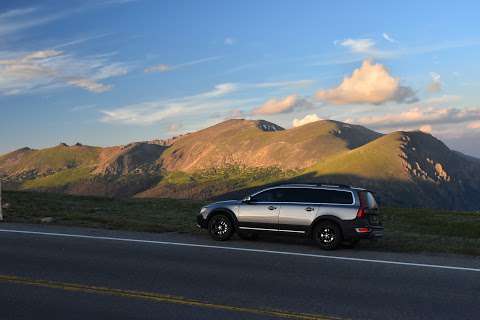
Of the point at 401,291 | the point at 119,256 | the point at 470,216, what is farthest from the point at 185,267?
the point at 470,216

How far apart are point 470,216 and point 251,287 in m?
23.3

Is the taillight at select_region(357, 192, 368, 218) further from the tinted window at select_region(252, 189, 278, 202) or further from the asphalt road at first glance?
the tinted window at select_region(252, 189, 278, 202)

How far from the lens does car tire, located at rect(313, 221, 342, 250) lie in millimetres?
14531

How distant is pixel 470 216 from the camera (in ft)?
97.1

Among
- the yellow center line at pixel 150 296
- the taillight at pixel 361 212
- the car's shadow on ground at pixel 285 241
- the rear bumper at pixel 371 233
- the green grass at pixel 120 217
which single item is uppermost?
the taillight at pixel 361 212

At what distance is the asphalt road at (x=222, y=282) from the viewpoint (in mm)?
8352

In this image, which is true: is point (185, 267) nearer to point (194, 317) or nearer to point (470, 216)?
point (194, 317)

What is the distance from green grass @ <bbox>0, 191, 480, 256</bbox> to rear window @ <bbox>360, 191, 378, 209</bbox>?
1.20 metres

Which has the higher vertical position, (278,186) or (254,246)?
(278,186)

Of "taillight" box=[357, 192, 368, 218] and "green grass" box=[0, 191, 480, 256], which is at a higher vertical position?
"taillight" box=[357, 192, 368, 218]

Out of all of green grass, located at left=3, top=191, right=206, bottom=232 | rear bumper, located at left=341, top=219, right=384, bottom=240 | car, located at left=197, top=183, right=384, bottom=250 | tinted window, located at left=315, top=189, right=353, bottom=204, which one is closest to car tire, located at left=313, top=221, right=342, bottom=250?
car, located at left=197, top=183, right=384, bottom=250

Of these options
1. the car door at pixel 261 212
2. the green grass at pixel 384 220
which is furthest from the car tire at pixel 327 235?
the car door at pixel 261 212

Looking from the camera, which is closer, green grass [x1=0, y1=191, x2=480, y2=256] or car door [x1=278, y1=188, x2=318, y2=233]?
car door [x1=278, y1=188, x2=318, y2=233]

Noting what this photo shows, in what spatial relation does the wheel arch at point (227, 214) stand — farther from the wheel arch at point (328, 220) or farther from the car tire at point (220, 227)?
the wheel arch at point (328, 220)
